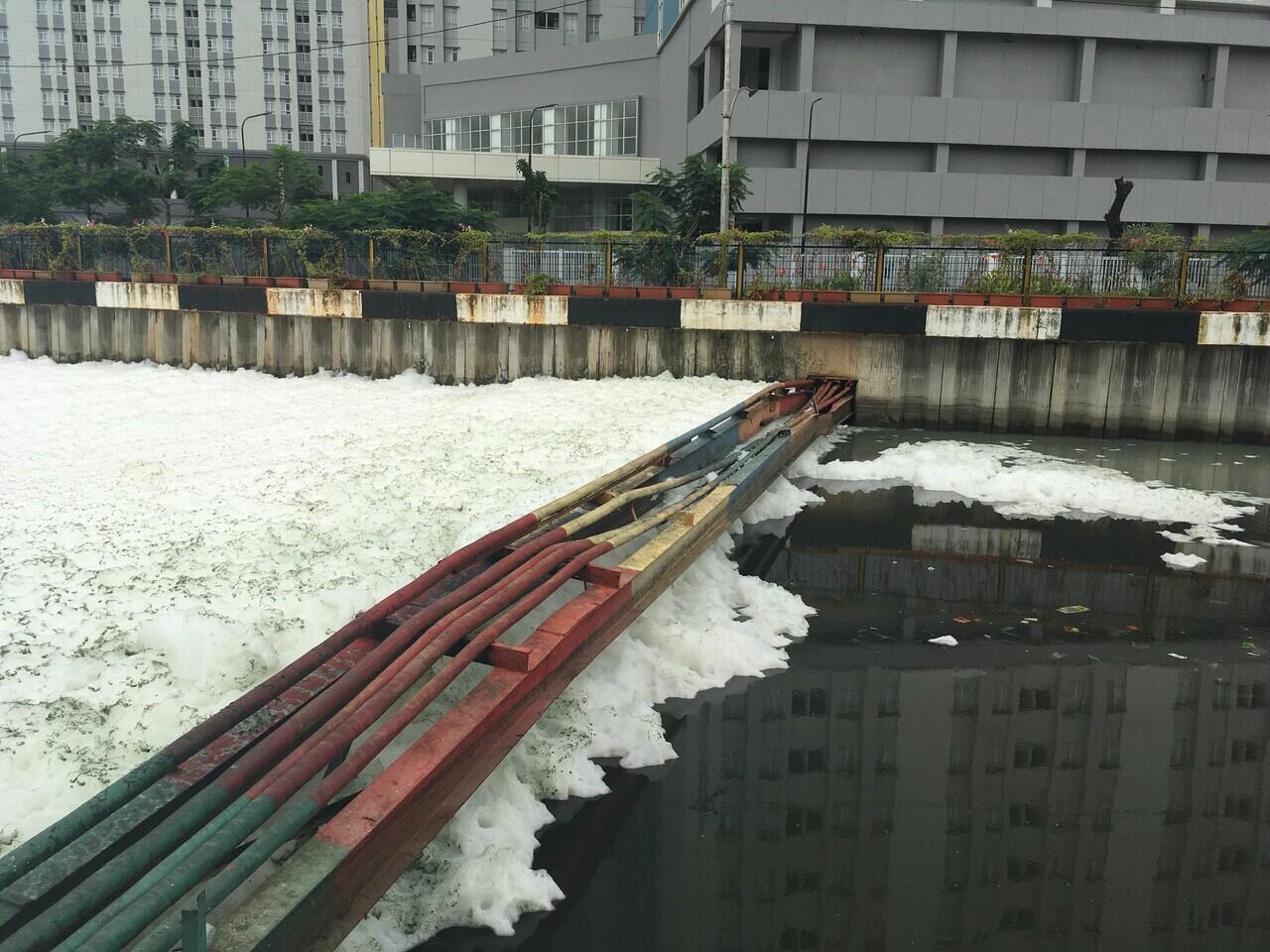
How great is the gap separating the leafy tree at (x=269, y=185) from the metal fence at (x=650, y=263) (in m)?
24.7

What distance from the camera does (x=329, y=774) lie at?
329cm

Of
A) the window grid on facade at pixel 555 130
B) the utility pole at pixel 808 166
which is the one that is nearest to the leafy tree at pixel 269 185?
the window grid on facade at pixel 555 130

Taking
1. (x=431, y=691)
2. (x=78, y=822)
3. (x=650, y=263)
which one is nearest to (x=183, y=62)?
(x=650, y=263)

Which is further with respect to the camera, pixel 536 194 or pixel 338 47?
pixel 338 47

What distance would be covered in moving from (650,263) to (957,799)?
49.6ft

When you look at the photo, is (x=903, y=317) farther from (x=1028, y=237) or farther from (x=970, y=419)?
(x=1028, y=237)

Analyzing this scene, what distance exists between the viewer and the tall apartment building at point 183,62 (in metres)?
74.7

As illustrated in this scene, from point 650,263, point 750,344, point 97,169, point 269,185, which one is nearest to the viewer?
point 750,344

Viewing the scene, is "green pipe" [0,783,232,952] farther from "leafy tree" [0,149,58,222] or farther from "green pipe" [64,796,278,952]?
"leafy tree" [0,149,58,222]

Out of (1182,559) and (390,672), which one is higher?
(390,672)

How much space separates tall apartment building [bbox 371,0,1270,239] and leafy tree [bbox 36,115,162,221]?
31.5 m

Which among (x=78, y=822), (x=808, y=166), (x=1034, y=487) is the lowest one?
(x=1034, y=487)

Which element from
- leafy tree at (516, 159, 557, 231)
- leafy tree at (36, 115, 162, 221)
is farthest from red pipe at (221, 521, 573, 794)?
Result: leafy tree at (36, 115, 162, 221)

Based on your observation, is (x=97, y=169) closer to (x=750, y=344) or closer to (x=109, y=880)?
(x=750, y=344)
